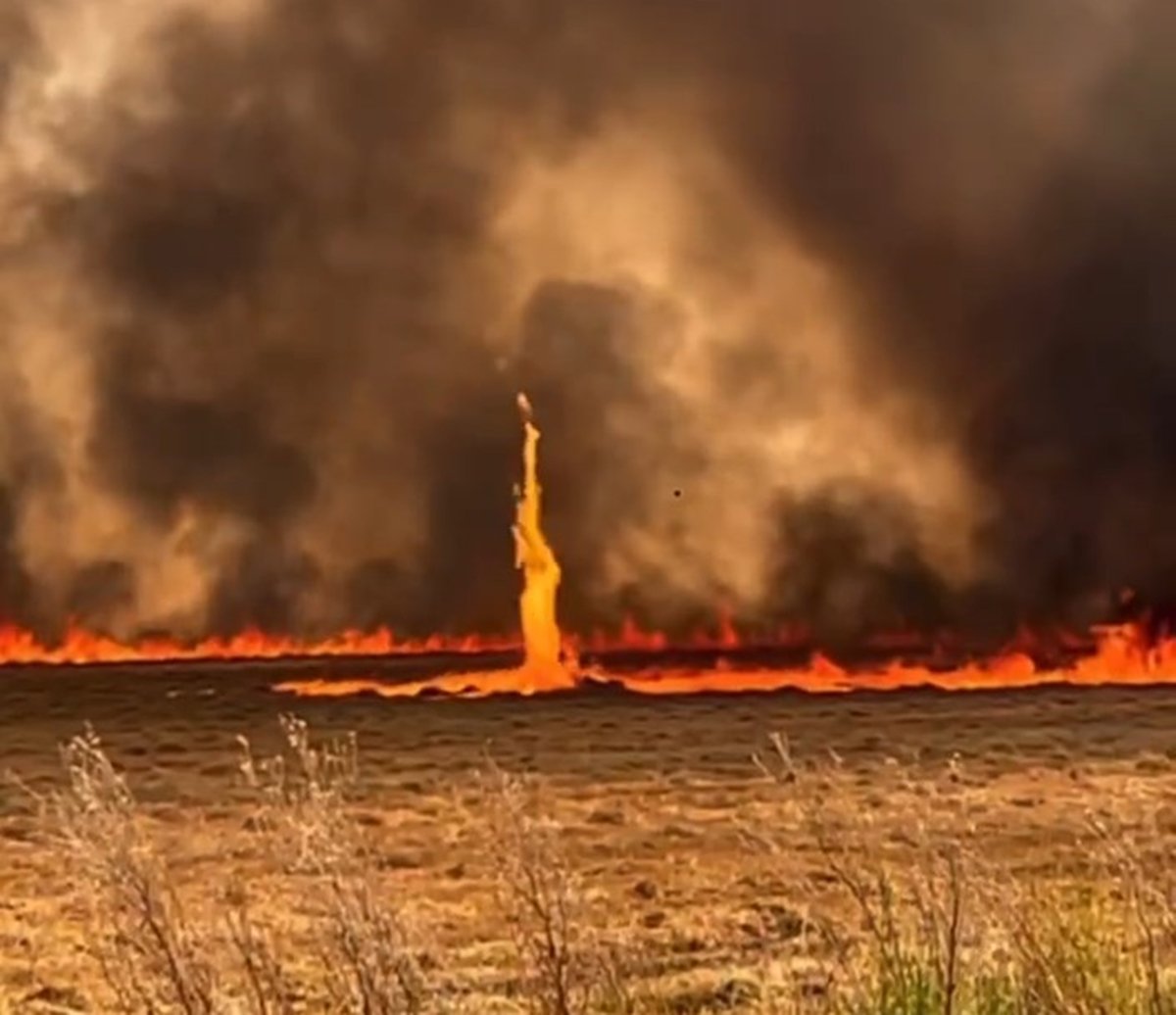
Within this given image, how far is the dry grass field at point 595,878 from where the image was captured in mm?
8188

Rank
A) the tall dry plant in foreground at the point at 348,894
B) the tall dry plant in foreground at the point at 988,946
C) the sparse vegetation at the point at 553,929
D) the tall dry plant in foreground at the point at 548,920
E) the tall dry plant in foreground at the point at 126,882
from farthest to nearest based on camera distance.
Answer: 1. the tall dry plant in foreground at the point at 988,946
2. the tall dry plant in foreground at the point at 548,920
3. the sparse vegetation at the point at 553,929
4. the tall dry plant in foreground at the point at 348,894
5. the tall dry plant in foreground at the point at 126,882

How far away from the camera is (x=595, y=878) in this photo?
82.3 ft

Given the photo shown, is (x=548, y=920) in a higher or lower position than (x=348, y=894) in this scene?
lower

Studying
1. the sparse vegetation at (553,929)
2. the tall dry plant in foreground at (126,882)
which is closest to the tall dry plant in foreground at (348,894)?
the sparse vegetation at (553,929)

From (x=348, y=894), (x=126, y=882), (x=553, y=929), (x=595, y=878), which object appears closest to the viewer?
(x=126, y=882)

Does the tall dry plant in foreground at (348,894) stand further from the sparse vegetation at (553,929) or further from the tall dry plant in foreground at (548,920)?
Result: the tall dry plant in foreground at (548,920)

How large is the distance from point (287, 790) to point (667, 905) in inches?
549

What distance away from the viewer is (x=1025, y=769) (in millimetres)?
45188

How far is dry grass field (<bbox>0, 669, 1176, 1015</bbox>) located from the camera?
819cm

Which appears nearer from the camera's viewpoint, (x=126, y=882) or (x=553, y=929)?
(x=126, y=882)

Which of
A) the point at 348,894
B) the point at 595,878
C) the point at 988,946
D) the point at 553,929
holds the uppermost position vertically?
the point at 348,894

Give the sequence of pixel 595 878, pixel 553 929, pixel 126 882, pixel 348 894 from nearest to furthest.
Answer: pixel 126 882, pixel 348 894, pixel 553 929, pixel 595 878

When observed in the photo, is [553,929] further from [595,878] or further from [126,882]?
[595,878]

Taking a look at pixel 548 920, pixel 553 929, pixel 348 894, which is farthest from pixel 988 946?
pixel 348 894
